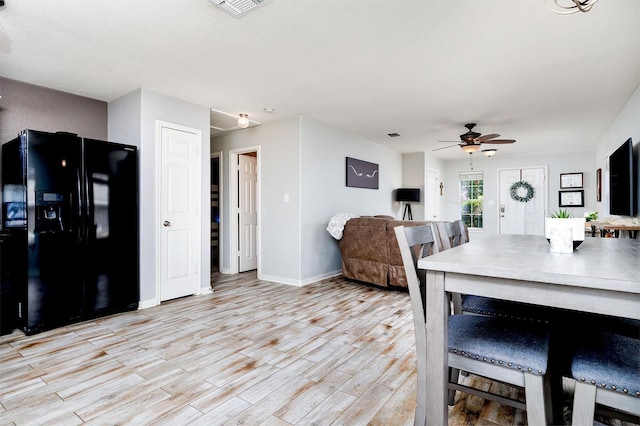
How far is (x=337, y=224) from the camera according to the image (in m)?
4.82

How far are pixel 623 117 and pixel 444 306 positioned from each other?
4925 mm

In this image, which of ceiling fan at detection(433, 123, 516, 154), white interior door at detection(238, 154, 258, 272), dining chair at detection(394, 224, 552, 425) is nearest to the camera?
dining chair at detection(394, 224, 552, 425)

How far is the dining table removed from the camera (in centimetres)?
98

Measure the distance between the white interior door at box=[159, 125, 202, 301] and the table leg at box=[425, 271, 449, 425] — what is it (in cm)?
331

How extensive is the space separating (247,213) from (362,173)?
2.23m

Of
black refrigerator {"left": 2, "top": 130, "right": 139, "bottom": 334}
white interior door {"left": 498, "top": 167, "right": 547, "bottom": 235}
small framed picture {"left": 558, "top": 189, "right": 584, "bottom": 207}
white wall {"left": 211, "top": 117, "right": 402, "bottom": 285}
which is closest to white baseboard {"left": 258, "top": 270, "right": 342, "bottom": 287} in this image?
white wall {"left": 211, "top": 117, "right": 402, "bottom": 285}

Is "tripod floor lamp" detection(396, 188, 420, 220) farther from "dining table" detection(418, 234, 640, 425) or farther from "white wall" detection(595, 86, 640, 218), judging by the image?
"dining table" detection(418, 234, 640, 425)

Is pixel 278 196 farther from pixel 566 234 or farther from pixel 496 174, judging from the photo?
pixel 496 174

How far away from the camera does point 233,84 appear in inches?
136

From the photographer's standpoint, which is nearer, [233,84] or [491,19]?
[491,19]

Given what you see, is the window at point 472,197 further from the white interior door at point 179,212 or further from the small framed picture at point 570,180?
the white interior door at point 179,212

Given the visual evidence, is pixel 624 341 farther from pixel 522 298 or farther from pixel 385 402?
pixel 385 402

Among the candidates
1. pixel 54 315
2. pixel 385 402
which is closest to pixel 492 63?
pixel 385 402

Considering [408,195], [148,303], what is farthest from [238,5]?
[408,195]
